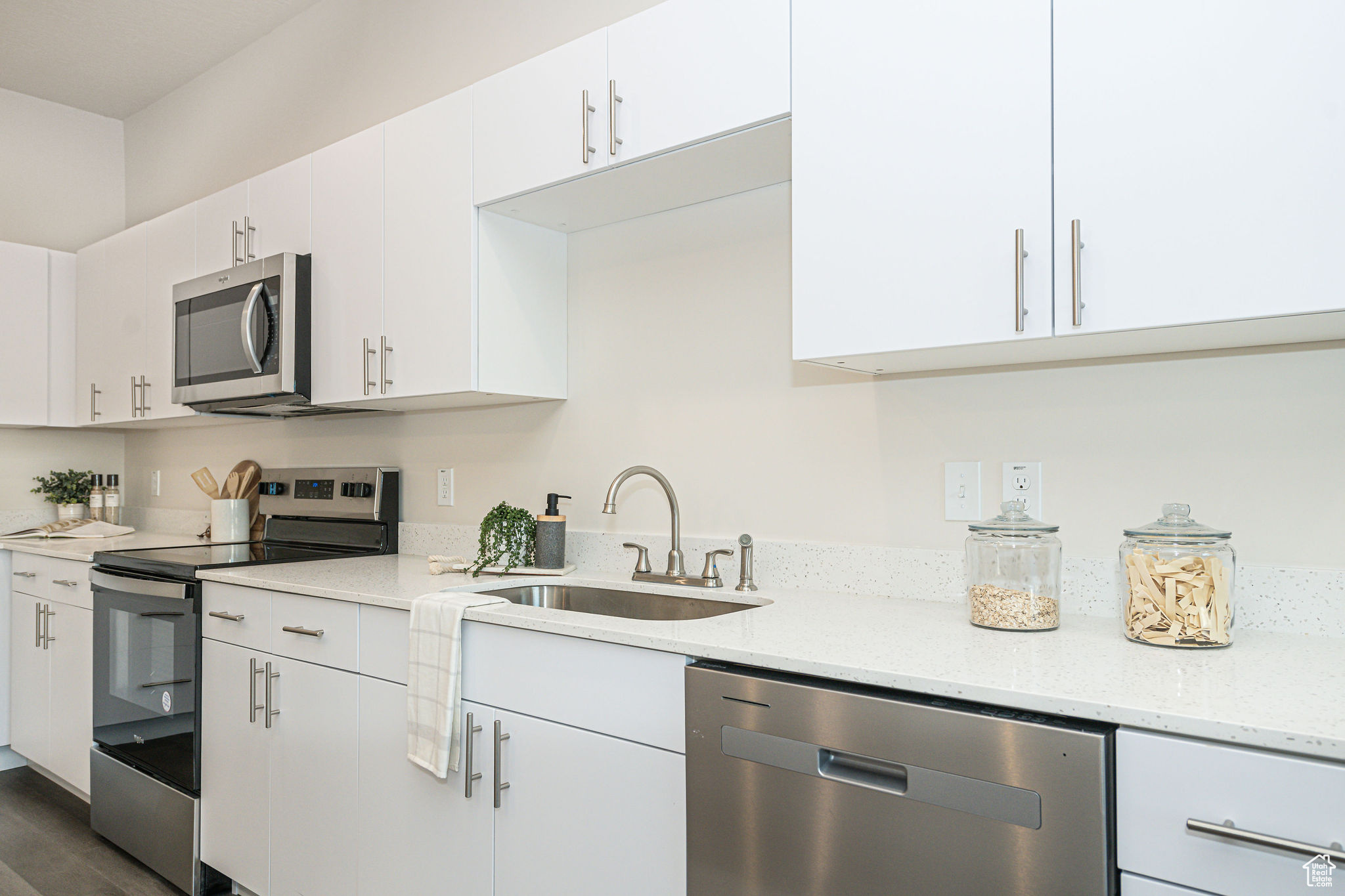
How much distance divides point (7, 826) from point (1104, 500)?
11.6 feet

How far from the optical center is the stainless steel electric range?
94.9 inches

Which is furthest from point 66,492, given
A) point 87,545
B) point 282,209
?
point 282,209

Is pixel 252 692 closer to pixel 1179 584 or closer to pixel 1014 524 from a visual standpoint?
pixel 1014 524

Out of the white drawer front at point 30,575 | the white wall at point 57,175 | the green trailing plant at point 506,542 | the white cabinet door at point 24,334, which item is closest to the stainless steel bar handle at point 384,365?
the green trailing plant at point 506,542

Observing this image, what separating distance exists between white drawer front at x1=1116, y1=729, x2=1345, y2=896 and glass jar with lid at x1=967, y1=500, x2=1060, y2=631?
1.50ft

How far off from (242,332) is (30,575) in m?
1.55

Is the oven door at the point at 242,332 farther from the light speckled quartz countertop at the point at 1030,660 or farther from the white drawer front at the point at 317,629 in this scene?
the light speckled quartz countertop at the point at 1030,660

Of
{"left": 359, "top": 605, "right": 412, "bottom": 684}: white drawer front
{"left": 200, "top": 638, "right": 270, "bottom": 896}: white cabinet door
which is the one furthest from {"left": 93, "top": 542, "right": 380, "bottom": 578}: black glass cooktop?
{"left": 359, "top": 605, "right": 412, "bottom": 684}: white drawer front

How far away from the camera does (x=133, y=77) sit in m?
3.88

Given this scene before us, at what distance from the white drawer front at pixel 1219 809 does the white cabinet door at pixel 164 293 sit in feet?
10.5

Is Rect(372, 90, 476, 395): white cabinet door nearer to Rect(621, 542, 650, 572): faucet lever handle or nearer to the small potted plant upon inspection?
Rect(621, 542, 650, 572): faucet lever handle

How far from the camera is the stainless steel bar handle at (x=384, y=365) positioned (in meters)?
2.37

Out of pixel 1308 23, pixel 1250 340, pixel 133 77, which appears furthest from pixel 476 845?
pixel 133 77

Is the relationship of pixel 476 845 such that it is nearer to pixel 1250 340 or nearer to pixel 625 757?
pixel 625 757
